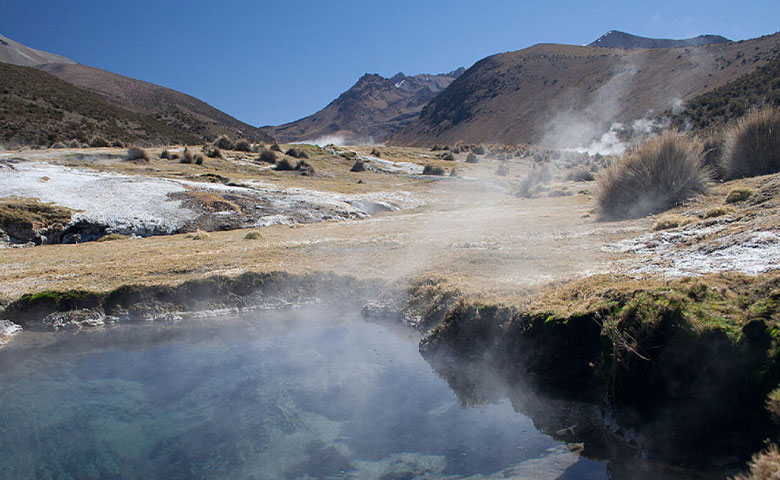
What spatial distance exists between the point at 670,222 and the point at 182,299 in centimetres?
1126

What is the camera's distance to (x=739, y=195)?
10375 mm

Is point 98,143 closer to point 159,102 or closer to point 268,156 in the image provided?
point 268,156

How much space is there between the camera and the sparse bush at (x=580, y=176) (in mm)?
31267

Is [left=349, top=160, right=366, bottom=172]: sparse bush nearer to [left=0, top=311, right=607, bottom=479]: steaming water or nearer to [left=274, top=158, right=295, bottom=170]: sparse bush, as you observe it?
[left=274, top=158, right=295, bottom=170]: sparse bush

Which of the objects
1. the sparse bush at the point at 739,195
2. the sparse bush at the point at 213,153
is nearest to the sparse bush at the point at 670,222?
the sparse bush at the point at 739,195

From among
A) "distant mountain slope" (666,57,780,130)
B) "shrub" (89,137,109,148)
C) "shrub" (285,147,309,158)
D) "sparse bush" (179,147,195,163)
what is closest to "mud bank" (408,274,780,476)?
"sparse bush" (179,147,195,163)

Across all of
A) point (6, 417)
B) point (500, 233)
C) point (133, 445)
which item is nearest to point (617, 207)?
point (500, 233)

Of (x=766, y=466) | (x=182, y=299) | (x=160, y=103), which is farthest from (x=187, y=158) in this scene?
(x=160, y=103)

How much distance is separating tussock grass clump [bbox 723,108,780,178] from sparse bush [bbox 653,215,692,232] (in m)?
5.26

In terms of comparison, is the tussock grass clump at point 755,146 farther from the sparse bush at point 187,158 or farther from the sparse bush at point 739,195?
the sparse bush at point 187,158

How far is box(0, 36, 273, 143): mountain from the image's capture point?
73500 mm

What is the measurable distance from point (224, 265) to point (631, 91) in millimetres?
92318

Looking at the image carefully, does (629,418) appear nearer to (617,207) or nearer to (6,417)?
(6,417)

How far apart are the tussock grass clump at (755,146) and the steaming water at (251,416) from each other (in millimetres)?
12510
